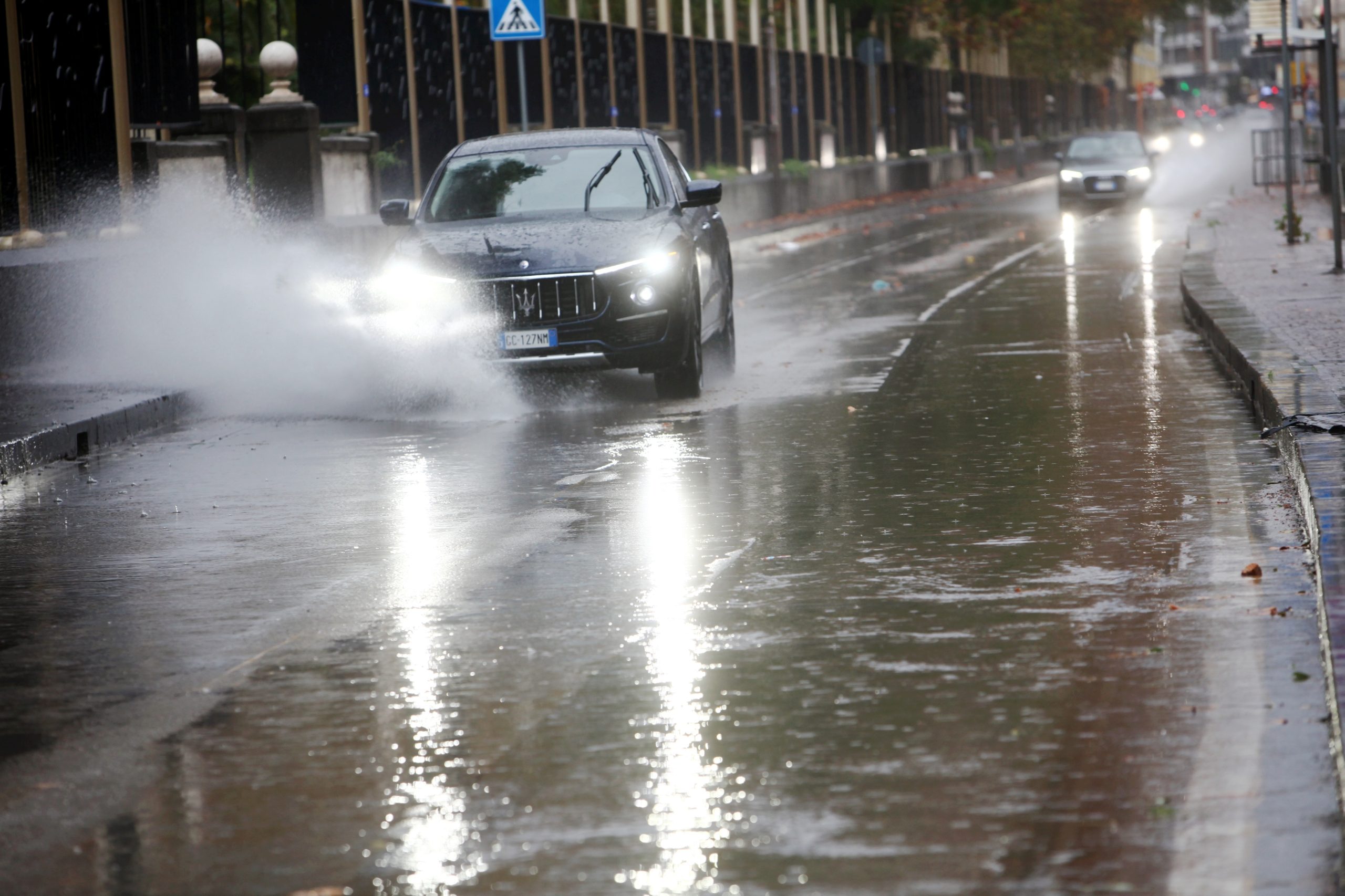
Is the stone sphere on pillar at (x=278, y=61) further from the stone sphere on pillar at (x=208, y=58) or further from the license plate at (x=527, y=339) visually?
the license plate at (x=527, y=339)

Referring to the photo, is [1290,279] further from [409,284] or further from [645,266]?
[409,284]

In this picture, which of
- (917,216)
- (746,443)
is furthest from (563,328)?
(917,216)

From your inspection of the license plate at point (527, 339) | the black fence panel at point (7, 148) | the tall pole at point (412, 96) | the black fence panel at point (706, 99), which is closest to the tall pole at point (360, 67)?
the tall pole at point (412, 96)

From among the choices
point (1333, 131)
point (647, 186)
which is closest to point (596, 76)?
point (1333, 131)

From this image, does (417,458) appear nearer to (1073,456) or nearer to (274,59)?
(1073,456)

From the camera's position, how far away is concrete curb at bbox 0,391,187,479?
40.0 feet

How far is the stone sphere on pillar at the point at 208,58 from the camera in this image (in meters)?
23.7

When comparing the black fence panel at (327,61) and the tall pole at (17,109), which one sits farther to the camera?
the black fence panel at (327,61)

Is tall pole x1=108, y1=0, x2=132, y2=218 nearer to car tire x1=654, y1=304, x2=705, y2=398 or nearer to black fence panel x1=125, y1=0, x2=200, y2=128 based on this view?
black fence panel x1=125, y1=0, x2=200, y2=128

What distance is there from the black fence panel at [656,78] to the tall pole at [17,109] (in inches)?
977

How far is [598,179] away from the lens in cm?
1502

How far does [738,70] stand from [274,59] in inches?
1030

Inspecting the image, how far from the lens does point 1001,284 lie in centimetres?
2480

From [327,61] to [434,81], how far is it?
355 cm
